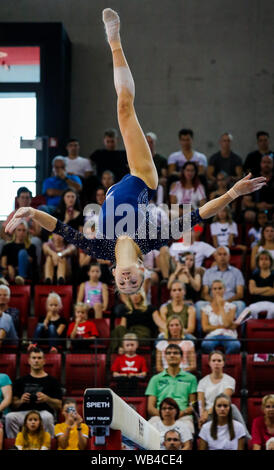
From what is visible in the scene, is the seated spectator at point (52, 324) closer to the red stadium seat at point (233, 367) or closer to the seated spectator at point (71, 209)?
the seated spectator at point (71, 209)

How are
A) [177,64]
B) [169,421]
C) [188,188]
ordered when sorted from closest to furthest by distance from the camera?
[169,421] < [188,188] < [177,64]

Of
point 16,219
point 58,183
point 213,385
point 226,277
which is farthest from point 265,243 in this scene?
point 16,219

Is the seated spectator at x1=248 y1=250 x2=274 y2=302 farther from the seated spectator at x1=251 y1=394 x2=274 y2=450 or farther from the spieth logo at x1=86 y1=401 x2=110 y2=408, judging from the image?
the spieth logo at x1=86 y1=401 x2=110 y2=408

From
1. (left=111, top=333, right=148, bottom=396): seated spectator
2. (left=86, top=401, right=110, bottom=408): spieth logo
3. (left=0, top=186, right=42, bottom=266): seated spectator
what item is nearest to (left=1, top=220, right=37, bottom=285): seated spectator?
(left=0, top=186, right=42, bottom=266): seated spectator

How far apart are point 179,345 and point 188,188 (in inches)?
104

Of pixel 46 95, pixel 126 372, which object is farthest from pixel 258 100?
pixel 126 372

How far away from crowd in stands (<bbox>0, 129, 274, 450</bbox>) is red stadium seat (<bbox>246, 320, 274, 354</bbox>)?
5cm

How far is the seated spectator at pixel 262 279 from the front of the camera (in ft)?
27.9

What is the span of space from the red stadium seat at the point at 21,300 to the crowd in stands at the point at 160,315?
25mm

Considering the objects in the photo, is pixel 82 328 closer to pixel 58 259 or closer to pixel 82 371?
pixel 82 371

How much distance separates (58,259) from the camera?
8969 mm

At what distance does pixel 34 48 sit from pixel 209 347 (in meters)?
5.40

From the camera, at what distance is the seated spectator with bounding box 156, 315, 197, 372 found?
7734 millimetres

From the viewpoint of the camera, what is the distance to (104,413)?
4.23 m
